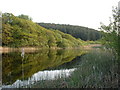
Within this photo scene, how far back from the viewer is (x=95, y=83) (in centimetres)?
A: 376

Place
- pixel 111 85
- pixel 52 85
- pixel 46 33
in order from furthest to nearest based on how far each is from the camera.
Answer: pixel 46 33 < pixel 52 85 < pixel 111 85

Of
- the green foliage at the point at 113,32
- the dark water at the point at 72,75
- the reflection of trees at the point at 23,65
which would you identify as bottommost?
the reflection of trees at the point at 23,65

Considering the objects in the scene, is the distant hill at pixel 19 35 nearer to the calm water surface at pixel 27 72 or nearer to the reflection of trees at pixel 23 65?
the reflection of trees at pixel 23 65

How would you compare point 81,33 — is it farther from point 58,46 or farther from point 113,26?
point 113,26

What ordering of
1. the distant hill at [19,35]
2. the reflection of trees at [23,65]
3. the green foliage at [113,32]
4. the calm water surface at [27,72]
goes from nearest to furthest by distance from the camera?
1. the green foliage at [113,32]
2. the calm water surface at [27,72]
3. the reflection of trees at [23,65]
4. the distant hill at [19,35]

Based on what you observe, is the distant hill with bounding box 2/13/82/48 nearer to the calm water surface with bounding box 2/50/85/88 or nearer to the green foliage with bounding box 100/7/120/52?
the calm water surface with bounding box 2/50/85/88

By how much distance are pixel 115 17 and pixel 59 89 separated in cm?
258

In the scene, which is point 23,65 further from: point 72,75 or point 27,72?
point 72,75

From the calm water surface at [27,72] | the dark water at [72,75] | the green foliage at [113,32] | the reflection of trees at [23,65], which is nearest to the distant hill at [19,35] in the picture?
the reflection of trees at [23,65]

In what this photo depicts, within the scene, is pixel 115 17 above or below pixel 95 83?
above

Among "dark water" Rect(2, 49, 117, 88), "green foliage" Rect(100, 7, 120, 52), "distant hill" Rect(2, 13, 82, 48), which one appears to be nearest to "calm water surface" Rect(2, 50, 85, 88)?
"dark water" Rect(2, 49, 117, 88)

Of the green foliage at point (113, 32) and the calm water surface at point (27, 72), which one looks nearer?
the green foliage at point (113, 32)

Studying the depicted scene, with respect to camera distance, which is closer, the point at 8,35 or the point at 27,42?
the point at 8,35

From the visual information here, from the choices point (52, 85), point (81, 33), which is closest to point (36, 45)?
point (52, 85)
